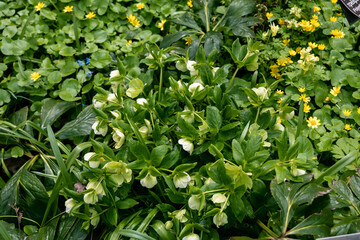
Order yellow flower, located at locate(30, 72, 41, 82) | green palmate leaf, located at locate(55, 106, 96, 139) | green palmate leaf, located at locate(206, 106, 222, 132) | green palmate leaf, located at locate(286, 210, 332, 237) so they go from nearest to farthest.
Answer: green palmate leaf, located at locate(286, 210, 332, 237) → green palmate leaf, located at locate(206, 106, 222, 132) → green palmate leaf, located at locate(55, 106, 96, 139) → yellow flower, located at locate(30, 72, 41, 82)

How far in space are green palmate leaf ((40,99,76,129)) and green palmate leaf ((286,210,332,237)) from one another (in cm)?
136

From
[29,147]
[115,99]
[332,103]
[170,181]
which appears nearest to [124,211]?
[170,181]

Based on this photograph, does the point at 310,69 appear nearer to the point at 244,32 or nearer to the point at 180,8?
the point at 244,32

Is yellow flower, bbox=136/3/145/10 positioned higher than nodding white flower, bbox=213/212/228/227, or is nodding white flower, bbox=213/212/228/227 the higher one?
yellow flower, bbox=136/3/145/10

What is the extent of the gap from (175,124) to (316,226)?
2.32 feet

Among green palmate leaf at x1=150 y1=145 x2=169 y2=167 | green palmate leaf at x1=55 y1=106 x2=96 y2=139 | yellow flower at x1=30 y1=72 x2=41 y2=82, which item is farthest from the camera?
yellow flower at x1=30 y1=72 x2=41 y2=82

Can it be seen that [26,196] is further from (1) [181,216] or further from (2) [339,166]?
(2) [339,166]

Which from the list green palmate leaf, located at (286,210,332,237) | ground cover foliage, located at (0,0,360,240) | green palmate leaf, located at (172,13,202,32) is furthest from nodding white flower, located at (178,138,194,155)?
green palmate leaf, located at (172,13,202,32)

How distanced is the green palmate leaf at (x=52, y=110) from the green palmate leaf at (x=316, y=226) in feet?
4.47

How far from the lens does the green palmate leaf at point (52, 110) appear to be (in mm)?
1900

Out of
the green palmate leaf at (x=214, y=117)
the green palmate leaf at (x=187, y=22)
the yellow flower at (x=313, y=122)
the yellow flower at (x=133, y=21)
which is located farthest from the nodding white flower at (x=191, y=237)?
the yellow flower at (x=133, y=21)

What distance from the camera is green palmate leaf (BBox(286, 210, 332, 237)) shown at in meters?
1.21

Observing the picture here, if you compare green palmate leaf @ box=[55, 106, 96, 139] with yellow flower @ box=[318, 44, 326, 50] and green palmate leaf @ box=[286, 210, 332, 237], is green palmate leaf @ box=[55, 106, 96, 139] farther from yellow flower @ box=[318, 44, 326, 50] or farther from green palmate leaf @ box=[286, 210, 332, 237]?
yellow flower @ box=[318, 44, 326, 50]

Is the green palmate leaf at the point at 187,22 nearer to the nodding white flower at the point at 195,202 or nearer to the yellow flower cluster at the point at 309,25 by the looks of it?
the yellow flower cluster at the point at 309,25
